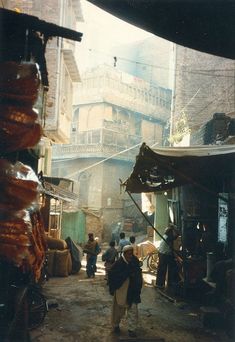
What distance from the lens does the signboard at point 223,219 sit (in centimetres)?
1005

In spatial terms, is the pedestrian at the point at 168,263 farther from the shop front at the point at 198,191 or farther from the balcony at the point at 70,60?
the balcony at the point at 70,60

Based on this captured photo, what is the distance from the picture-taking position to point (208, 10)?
257 centimetres

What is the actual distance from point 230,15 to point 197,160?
4.89 meters

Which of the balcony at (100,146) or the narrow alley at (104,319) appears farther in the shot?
the balcony at (100,146)

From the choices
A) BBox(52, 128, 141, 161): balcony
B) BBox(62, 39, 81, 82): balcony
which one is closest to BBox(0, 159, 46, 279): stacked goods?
BBox(62, 39, 81, 82): balcony

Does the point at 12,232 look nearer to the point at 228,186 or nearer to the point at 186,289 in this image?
the point at 228,186

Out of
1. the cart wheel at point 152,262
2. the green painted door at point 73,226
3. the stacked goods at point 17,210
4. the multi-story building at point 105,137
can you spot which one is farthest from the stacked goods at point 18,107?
the multi-story building at point 105,137

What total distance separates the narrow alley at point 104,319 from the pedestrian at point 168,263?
0.49 meters

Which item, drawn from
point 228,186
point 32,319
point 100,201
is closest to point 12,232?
point 32,319

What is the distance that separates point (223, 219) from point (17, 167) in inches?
348

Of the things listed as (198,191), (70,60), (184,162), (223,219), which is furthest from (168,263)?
(70,60)

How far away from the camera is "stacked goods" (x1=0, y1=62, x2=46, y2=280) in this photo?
2.41m

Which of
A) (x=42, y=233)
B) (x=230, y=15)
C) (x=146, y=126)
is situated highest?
(x=146, y=126)

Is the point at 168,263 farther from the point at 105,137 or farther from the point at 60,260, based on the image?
the point at 105,137
